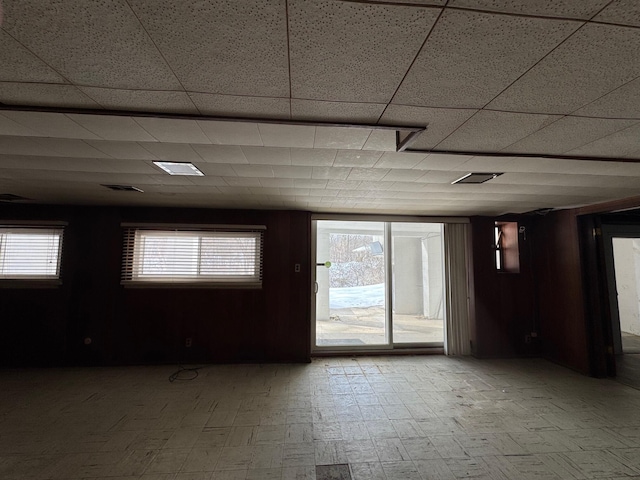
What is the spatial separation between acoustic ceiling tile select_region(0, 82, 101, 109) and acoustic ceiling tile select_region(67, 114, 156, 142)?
0.09m

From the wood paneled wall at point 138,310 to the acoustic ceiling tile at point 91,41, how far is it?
3168mm

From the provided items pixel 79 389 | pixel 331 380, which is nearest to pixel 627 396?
pixel 331 380

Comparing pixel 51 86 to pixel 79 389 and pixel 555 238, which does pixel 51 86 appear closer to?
pixel 79 389

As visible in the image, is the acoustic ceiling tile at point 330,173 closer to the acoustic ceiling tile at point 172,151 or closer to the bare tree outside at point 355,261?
the acoustic ceiling tile at point 172,151

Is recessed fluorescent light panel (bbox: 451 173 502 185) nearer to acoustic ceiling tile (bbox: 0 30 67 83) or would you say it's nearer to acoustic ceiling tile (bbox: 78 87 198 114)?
acoustic ceiling tile (bbox: 78 87 198 114)

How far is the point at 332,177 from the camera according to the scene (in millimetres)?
2717

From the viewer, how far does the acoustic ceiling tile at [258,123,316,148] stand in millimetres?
1663

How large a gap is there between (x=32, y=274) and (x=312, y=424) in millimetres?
4421

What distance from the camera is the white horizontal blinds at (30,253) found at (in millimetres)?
3988

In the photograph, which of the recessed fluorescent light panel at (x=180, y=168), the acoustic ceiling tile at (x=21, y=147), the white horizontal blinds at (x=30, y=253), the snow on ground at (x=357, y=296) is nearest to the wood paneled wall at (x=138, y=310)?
the white horizontal blinds at (x=30, y=253)

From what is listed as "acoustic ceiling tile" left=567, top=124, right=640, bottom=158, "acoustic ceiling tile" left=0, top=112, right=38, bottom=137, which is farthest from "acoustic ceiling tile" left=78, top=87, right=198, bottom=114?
"acoustic ceiling tile" left=567, top=124, right=640, bottom=158

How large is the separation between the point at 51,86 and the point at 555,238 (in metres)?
5.76

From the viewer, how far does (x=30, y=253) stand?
159 inches

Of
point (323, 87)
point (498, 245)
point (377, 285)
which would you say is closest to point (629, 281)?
point (498, 245)
